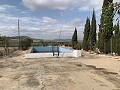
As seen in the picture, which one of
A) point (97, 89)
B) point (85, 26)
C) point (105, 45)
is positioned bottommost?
point (97, 89)

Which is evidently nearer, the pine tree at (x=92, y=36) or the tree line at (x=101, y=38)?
the tree line at (x=101, y=38)

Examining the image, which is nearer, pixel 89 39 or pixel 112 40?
pixel 112 40

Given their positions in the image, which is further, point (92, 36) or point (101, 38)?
point (92, 36)

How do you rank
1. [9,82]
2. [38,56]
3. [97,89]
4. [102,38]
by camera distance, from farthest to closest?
[102,38] → [38,56] → [9,82] → [97,89]

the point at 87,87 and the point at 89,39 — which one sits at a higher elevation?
the point at 89,39

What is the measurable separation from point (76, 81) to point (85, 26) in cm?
2726

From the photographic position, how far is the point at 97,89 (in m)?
9.26

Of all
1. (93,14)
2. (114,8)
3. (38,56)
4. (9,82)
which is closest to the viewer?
(114,8)

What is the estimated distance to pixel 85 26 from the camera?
37312 millimetres

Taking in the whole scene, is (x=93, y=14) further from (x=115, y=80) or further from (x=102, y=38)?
(x=115, y=80)

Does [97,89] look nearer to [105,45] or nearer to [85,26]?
[105,45]

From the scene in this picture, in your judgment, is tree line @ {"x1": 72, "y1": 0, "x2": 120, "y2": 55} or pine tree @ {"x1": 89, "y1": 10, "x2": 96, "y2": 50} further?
pine tree @ {"x1": 89, "y1": 10, "x2": 96, "y2": 50}

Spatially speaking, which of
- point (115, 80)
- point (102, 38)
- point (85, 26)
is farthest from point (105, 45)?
point (115, 80)

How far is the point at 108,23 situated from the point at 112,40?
21.8 meters
